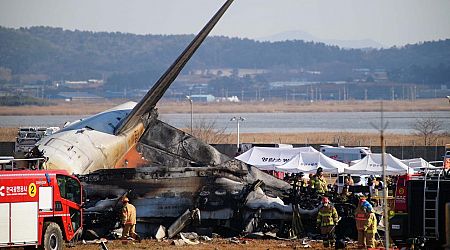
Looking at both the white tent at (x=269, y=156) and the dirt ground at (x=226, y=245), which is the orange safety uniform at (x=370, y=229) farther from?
the white tent at (x=269, y=156)

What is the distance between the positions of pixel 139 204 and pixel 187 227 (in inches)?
74.5

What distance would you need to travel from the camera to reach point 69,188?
30594 millimetres

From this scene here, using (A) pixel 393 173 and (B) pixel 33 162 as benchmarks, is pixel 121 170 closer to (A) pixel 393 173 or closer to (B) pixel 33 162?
(B) pixel 33 162

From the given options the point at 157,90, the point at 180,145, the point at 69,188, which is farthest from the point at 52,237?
the point at 157,90

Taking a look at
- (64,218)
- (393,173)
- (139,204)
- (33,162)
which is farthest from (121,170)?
(393,173)

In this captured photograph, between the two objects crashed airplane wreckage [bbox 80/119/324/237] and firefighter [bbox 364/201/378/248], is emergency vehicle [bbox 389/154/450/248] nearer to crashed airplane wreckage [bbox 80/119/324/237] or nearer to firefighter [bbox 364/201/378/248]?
firefighter [bbox 364/201/378/248]

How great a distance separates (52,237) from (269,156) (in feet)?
114

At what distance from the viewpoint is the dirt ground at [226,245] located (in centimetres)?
3231

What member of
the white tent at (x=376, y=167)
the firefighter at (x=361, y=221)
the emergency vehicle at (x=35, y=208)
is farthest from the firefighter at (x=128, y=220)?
the white tent at (x=376, y=167)

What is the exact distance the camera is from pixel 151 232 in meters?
35.8

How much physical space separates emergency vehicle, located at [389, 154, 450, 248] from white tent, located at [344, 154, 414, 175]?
2336 cm

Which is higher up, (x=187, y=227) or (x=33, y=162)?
(x=33, y=162)

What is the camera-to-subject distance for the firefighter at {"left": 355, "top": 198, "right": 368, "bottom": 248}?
3156 centimetres

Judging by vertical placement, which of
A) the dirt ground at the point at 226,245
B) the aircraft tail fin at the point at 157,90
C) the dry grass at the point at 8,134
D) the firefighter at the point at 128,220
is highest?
the aircraft tail fin at the point at 157,90
